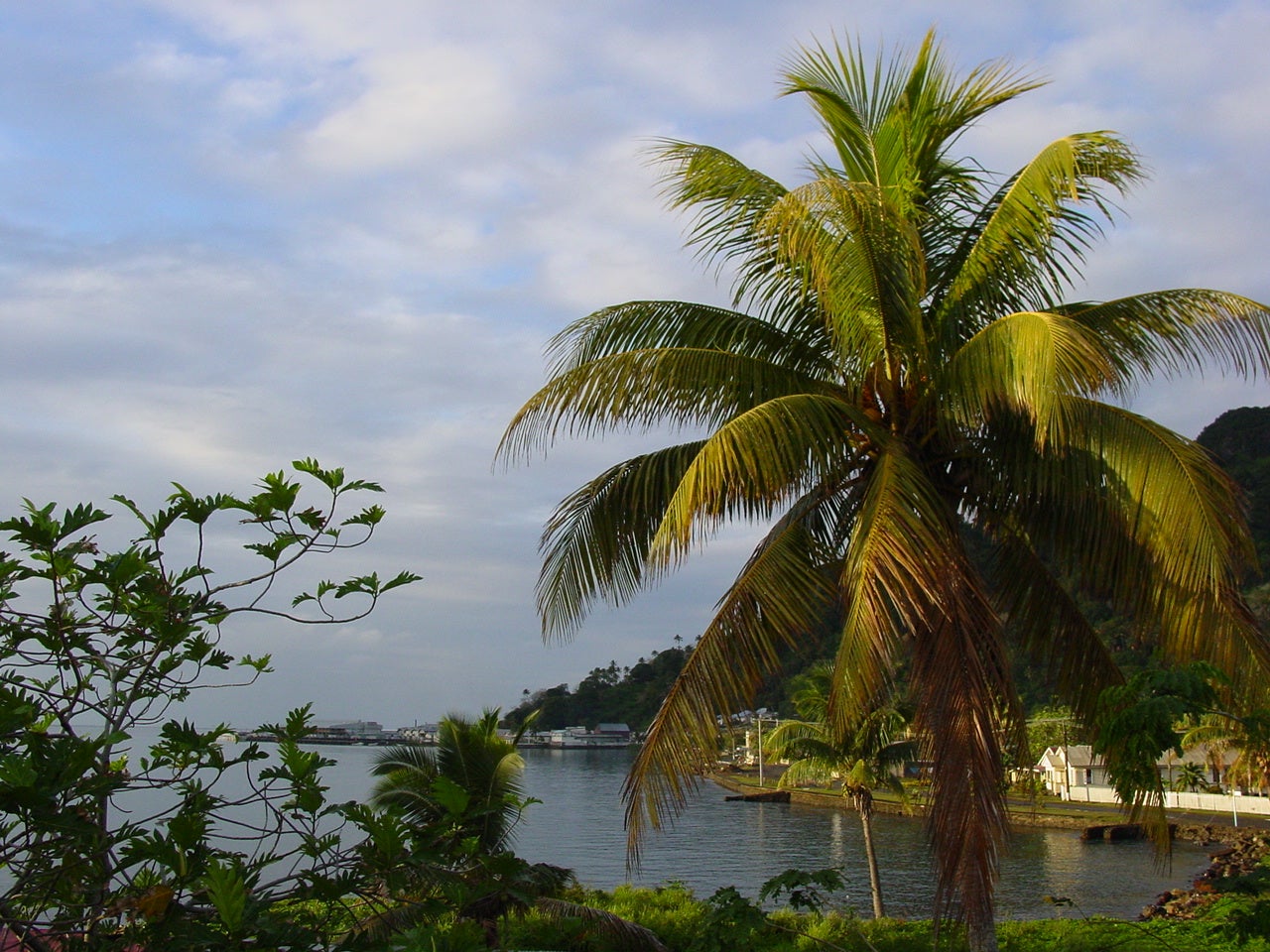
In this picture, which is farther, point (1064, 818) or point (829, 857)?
point (1064, 818)

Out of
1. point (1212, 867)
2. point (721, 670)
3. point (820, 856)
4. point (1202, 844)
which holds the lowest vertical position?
point (820, 856)

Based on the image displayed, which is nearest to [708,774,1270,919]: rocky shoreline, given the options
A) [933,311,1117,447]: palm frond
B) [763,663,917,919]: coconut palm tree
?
[763,663,917,919]: coconut palm tree

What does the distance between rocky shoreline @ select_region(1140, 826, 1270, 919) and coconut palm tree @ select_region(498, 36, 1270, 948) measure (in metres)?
5.68

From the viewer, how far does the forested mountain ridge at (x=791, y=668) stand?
55.2 metres

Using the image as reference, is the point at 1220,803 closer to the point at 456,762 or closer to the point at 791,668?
the point at 791,668

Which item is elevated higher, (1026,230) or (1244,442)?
(1244,442)

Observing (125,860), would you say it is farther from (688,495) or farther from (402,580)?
(688,495)

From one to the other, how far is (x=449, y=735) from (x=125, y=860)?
40.1 ft

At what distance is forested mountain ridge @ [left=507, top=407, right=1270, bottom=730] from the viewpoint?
55.2 meters

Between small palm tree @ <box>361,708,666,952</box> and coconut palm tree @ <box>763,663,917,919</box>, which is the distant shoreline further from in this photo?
small palm tree @ <box>361,708,666,952</box>

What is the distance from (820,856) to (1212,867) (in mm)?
16538

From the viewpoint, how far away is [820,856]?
139ft

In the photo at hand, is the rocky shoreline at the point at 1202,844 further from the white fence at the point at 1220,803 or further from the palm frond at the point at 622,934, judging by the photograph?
the palm frond at the point at 622,934

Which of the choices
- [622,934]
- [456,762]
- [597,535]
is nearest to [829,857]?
[456,762]
